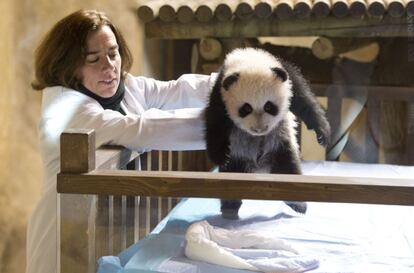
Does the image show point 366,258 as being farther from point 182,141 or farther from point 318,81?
point 318,81

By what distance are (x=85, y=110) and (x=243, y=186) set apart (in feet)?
1.55

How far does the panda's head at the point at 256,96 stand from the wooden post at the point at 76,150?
1.39ft

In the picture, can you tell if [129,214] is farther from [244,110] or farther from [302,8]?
[302,8]

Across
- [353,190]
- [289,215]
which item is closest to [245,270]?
[289,215]

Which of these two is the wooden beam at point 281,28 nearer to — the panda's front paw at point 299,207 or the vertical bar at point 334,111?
the vertical bar at point 334,111

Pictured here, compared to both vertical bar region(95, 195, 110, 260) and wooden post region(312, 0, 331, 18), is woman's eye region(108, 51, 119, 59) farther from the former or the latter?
wooden post region(312, 0, 331, 18)

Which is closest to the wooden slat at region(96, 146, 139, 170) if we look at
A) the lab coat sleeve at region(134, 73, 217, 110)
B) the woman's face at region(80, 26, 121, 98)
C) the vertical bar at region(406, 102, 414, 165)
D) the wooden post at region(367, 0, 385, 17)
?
the woman's face at region(80, 26, 121, 98)

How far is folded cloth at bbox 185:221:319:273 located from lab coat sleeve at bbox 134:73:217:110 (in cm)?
A: 51

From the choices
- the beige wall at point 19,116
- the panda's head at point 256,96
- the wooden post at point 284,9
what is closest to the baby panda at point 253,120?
the panda's head at point 256,96

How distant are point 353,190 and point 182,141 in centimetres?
46

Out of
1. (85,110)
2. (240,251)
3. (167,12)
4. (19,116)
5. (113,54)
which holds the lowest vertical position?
A: (240,251)

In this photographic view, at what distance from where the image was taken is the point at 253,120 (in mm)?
1332

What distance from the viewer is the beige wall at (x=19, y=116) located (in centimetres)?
209

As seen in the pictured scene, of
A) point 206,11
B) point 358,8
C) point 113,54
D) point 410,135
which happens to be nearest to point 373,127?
point 410,135
